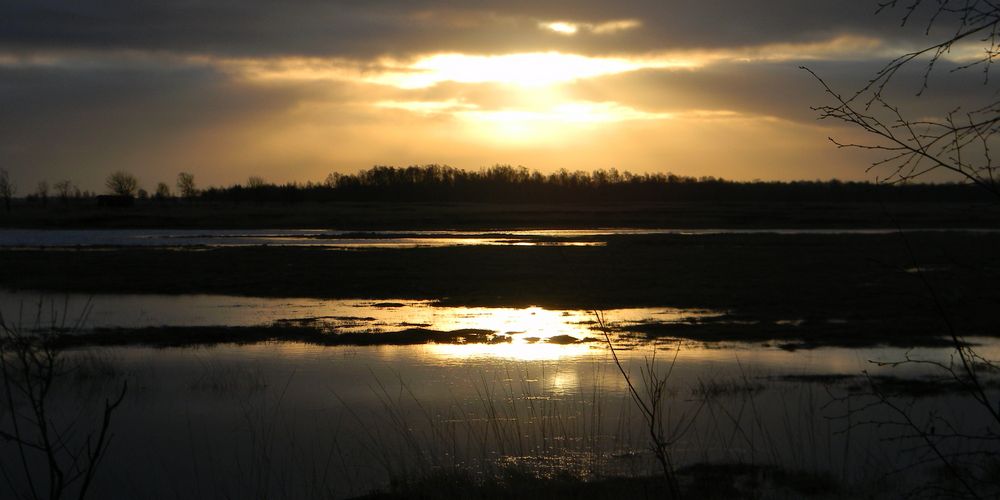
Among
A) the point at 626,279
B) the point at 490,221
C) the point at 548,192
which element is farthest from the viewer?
the point at 548,192

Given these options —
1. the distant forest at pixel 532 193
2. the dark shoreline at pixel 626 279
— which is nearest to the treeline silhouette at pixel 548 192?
the distant forest at pixel 532 193

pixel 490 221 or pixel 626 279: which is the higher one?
pixel 490 221

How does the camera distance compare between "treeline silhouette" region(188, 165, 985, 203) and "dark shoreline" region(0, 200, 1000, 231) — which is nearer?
"dark shoreline" region(0, 200, 1000, 231)

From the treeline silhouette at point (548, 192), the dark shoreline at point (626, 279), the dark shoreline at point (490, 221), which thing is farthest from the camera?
the treeline silhouette at point (548, 192)

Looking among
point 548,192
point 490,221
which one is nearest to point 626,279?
point 490,221

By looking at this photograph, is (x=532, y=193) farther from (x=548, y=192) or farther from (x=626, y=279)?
(x=626, y=279)

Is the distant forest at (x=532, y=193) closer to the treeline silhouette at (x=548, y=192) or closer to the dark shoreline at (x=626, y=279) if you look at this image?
the treeline silhouette at (x=548, y=192)

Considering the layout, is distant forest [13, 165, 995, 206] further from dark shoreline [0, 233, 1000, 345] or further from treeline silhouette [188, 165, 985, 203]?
dark shoreline [0, 233, 1000, 345]

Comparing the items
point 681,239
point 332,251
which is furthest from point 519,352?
point 681,239

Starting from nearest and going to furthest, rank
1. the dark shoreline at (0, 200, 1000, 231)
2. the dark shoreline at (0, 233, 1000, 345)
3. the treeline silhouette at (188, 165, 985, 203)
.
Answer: the dark shoreline at (0, 233, 1000, 345) → the dark shoreline at (0, 200, 1000, 231) → the treeline silhouette at (188, 165, 985, 203)

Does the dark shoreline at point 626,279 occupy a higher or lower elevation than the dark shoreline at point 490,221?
lower

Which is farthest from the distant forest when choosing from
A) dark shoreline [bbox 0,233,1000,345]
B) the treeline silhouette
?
dark shoreline [bbox 0,233,1000,345]

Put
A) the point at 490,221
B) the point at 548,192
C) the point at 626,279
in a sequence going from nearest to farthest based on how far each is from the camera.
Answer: the point at 626,279
the point at 490,221
the point at 548,192

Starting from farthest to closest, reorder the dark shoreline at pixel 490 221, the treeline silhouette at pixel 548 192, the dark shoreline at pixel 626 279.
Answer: the treeline silhouette at pixel 548 192
the dark shoreline at pixel 490 221
the dark shoreline at pixel 626 279
